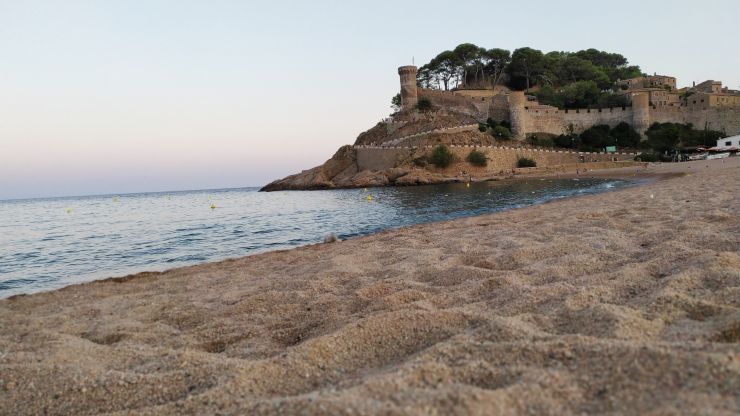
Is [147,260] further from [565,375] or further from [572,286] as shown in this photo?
[565,375]

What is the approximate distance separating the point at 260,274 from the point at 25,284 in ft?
18.9

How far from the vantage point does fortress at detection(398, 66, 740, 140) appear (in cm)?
5588

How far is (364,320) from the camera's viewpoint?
3.50 meters

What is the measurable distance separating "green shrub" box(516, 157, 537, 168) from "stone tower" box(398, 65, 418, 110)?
19031mm

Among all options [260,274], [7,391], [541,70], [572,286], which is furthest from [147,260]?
[541,70]

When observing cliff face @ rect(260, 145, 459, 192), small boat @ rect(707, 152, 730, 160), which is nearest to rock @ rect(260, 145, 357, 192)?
cliff face @ rect(260, 145, 459, 192)

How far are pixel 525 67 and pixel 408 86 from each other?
2405cm

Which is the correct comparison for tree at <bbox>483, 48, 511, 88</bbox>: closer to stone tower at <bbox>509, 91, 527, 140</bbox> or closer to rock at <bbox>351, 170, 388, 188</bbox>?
stone tower at <bbox>509, 91, 527, 140</bbox>

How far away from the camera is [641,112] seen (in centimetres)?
5616

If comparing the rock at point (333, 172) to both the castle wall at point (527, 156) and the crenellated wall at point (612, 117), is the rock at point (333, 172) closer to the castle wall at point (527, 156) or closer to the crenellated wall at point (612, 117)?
the castle wall at point (527, 156)

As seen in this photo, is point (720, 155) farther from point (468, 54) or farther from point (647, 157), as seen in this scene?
point (468, 54)

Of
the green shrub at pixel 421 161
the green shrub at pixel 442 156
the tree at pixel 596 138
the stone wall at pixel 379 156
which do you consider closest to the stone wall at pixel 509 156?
the stone wall at pixel 379 156

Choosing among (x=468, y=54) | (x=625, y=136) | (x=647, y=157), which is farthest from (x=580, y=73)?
(x=647, y=157)

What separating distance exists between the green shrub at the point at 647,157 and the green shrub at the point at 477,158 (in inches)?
651
